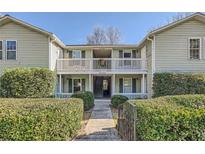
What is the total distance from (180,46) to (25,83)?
12.2 meters

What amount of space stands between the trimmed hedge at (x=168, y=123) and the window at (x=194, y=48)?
552 inches

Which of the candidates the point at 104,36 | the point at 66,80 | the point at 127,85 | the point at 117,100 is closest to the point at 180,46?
the point at 117,100

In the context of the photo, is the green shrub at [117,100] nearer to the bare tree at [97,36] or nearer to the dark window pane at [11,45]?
the dark window pane at [11,45]

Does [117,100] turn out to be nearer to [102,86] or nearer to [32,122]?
[102,86]

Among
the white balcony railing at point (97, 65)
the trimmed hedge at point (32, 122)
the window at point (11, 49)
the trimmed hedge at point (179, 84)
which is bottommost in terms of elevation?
the trimmed hedge at point (32, 122)

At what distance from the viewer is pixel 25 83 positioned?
17.3m

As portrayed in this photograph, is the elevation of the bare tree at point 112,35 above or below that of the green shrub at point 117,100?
above

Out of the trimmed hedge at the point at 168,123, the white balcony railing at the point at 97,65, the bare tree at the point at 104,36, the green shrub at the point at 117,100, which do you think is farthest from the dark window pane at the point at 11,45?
the bare tree at the point at 104,36

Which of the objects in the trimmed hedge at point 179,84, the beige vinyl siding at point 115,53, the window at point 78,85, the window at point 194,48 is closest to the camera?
the trimmed hedge at point 179,84

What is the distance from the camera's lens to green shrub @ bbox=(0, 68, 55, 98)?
17.1m

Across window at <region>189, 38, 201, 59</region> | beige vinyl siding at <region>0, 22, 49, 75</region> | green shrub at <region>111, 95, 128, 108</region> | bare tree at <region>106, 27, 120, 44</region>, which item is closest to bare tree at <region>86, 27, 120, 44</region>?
bare tree at <region>106, 27, 120, 44</region>

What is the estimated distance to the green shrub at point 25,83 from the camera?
17.1m
